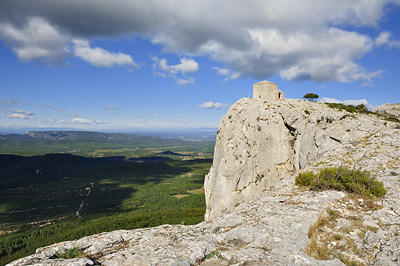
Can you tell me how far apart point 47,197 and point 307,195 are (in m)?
173

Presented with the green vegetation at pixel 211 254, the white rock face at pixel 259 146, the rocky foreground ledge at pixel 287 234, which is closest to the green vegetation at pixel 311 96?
the white rock face at pixel 259 146

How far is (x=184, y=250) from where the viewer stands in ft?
23.2

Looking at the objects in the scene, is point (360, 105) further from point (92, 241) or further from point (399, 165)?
point (92, 241)

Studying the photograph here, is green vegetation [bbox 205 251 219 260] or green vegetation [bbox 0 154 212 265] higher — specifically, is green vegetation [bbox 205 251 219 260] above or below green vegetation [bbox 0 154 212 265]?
above

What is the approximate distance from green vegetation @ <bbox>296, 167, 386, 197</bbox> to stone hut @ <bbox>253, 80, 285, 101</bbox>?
1117 inches

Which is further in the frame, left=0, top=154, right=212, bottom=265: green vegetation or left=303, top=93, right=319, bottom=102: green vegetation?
left=0, top=154, right=212, bottom=265: green vegetation

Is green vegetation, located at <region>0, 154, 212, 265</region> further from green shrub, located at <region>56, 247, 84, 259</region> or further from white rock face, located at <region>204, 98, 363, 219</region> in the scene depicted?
green shrub, located at <region>56, 247, 84, 259</region>

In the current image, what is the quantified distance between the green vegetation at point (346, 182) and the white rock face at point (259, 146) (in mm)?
15595

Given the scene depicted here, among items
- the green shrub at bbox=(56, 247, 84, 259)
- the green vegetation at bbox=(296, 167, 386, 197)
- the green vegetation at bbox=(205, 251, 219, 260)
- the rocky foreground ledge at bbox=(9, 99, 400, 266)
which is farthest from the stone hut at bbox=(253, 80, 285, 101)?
the green shrub at bbox=(56, 247, 84, 259)

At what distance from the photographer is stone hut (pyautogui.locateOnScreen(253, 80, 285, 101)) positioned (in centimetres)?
3950

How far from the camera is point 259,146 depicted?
34.2 meters

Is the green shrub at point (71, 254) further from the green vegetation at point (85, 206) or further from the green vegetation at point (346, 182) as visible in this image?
the green vegetation at point (85, 206)

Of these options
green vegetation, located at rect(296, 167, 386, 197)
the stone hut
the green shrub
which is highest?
the stone hut

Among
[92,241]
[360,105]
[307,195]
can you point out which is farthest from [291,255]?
[360,105]
